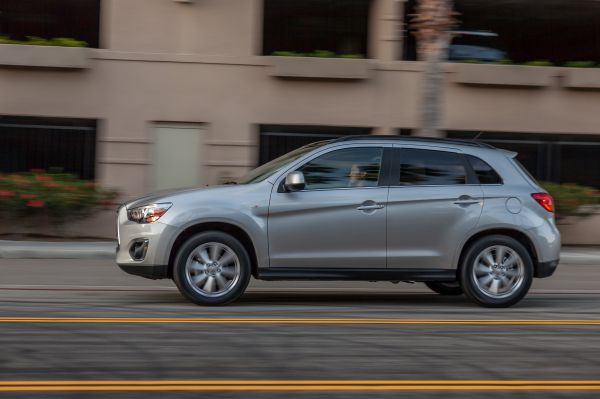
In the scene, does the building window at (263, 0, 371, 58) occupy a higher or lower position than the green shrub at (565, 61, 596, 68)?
higher

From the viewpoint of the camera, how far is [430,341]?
7742 millimetres

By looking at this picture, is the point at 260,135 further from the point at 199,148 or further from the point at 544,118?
the point at 544,118

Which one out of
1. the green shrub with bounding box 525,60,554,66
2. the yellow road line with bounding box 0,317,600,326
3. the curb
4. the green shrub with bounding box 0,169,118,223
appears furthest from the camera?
the green shrub with bounding box 525,60,554,66

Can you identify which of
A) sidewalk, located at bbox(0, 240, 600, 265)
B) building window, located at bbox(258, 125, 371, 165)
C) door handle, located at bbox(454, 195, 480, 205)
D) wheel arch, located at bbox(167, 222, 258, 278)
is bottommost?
sidewalk, located at bbox(0, 240, 600, 265)

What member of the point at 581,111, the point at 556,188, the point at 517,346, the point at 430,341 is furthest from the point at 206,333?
the point at 581,111

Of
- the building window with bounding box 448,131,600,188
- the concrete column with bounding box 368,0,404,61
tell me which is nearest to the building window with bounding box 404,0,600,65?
the concrete column with bounding box 368,0,404,61

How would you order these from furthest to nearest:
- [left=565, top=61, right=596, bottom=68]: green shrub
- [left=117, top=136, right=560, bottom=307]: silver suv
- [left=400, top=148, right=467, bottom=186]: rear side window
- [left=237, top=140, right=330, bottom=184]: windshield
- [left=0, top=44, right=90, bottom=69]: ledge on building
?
[left=565, top=61, right=596, bottom=68]: green shrub
[left=0, top=44, right=90, bottom=69]: ledge on building
[left=400, top=148, right=467, bottom=186]: rear side window
[left=237, top=140, right=330, bottom=184]: windshield
[left=117, top=136, right=560, bottom=307]: silver suv

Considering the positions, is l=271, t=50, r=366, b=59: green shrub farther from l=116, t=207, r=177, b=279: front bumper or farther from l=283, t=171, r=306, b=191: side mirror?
l=116, t=207, r=177, b=279: front bumper

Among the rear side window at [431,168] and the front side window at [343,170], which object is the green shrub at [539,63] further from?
the front side window at [343,170]

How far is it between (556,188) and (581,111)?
6.43 feet

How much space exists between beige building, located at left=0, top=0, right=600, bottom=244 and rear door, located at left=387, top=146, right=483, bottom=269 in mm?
8395

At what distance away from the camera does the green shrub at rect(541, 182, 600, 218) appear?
58.3 ft

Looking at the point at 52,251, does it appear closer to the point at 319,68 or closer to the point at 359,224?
the point at 319,68

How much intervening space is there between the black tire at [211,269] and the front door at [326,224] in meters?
0.31
